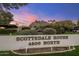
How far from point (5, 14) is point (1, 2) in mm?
96

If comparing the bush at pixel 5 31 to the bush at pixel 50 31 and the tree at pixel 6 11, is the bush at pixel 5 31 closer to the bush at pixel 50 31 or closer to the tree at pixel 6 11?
the tree at pixel 6 11

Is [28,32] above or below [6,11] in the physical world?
below

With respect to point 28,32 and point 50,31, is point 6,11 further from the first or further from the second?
point 50,31

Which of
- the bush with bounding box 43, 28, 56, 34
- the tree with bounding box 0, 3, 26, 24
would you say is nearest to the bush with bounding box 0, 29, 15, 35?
the tree with bounding box 0, 3, 26, 24

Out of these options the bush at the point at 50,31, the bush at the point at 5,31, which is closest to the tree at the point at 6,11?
the bush at the point at 5,31

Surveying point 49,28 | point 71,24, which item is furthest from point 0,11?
point 71,24

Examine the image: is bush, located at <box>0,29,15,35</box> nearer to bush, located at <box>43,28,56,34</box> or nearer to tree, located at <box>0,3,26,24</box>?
tree, located at <box>0,3,26,24</box>

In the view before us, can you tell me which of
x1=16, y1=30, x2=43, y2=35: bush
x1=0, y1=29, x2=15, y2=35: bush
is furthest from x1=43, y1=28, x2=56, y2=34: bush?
x1=0, y1=29, x2=15, y2=35: bush

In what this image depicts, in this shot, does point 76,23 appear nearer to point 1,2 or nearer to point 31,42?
point 31,42

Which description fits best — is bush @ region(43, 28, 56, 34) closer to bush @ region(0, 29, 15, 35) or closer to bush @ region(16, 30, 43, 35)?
bush @ region(16, 30, 43, 35)

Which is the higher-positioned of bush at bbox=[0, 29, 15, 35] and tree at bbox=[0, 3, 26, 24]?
tree at bbox=[0, 3, 26, 24]

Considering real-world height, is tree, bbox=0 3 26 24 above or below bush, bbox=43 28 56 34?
above

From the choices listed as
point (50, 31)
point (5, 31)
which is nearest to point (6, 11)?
point (5, 31)

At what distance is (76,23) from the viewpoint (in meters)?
2.12
